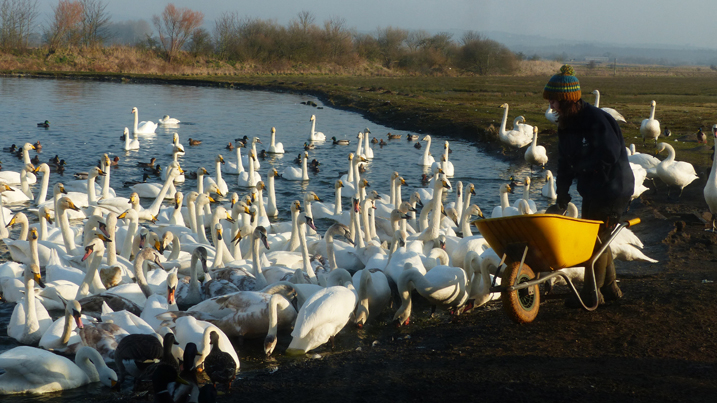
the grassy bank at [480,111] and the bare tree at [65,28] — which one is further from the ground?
the bare tree at [65,28]

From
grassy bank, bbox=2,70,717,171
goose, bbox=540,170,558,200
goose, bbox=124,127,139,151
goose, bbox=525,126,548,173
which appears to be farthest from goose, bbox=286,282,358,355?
goose, bbox=124,127,139,151

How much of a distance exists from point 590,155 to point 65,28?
74837mm

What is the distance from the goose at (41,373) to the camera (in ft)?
17.5

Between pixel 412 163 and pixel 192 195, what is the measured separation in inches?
401

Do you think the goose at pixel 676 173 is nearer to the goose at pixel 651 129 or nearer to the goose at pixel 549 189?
the goose at pixel 549 189

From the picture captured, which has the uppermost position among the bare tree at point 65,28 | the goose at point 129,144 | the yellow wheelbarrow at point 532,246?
the bare tree at point 65,28

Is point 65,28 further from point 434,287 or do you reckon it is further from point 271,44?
point 434,287

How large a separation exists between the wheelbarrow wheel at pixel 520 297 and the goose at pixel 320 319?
1.55 m

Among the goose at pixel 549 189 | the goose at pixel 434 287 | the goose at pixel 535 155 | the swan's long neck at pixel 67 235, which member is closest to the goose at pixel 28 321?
the swan's long neck at pixel 67 235

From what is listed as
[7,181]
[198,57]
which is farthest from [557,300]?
[198,57]

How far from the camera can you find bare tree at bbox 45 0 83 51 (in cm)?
6979

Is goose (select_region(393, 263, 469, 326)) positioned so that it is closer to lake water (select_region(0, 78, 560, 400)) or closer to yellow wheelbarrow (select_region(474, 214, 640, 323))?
yellow wheelbarrow (select_region(474, 214, 640, 323))

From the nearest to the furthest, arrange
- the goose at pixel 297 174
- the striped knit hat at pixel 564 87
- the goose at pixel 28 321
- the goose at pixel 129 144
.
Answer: the striped knit hat at pixel 564 87, the goose at pixel 28 321, the goose at pixel 297 174, the goose at pixel 129 144

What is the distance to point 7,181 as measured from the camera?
14.4 meters
